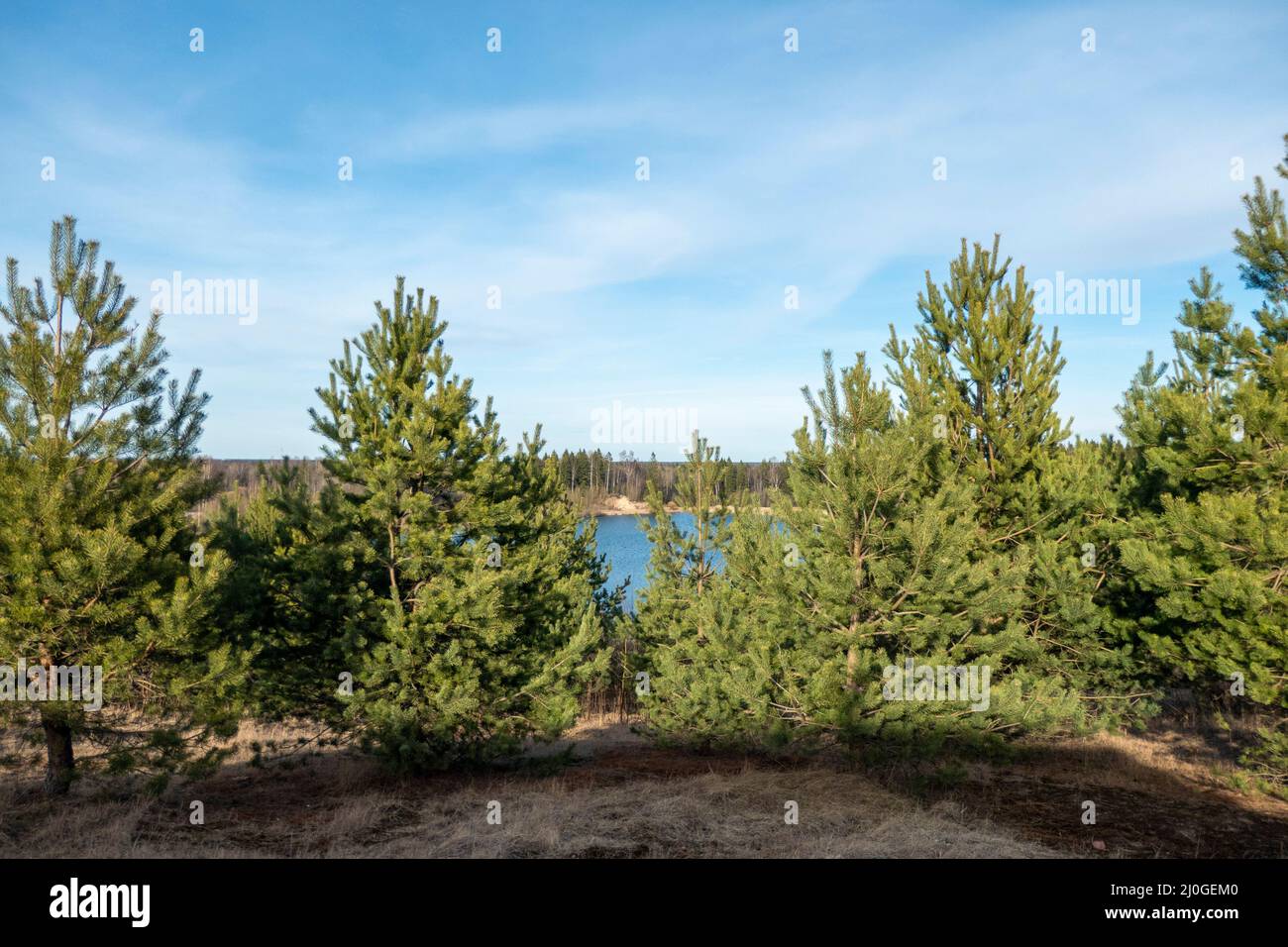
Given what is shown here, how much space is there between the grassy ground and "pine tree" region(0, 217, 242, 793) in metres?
0.99

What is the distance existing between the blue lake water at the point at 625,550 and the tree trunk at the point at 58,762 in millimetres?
12580

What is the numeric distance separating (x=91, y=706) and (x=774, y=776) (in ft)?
30.6

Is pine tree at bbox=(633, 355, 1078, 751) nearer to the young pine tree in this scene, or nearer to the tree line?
the tree line

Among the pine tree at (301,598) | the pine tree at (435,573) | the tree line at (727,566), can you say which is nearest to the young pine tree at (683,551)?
the tree line at (727,566)

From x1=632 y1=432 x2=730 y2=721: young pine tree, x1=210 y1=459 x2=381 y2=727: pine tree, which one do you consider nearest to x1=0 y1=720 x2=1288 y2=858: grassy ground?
x1=210 y1=459 x2=381 y2=727: pine tree

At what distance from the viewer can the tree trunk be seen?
9.15m

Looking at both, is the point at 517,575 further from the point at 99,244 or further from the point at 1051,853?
the point at 1051,853

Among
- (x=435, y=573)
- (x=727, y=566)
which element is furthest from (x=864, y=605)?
(x=435, y=573)

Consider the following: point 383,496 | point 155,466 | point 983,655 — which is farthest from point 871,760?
point 155,466

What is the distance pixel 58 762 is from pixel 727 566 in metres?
9.31

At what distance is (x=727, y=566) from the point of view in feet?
41.5

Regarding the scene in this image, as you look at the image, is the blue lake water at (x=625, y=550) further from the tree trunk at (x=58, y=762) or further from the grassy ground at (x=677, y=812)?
the tree trunk at (x=58, y=762)

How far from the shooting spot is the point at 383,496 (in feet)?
37.0
